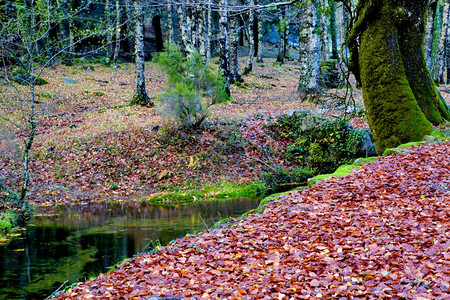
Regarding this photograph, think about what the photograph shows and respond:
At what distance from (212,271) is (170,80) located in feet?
33.0

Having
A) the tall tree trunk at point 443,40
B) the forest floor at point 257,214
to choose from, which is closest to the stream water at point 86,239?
the forest floor at point 257,214

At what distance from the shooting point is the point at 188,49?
15.6 metres

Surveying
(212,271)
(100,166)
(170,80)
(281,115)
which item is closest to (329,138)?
(281,115)

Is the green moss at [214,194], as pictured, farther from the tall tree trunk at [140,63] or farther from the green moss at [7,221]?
the tall tree trunk at [140,63]

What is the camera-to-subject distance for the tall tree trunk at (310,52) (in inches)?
667

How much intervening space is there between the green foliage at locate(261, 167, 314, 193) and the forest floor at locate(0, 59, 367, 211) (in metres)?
0.47

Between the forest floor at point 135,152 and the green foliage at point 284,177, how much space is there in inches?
18.6

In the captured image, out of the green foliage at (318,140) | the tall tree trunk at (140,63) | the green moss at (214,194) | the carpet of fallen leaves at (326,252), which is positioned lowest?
the green moss at (214,194)

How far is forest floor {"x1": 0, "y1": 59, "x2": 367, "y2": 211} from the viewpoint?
40.9 ft

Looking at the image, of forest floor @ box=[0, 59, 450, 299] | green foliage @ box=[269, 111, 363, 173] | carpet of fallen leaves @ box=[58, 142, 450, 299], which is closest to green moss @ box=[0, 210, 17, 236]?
forest floor @ box=[0, 59, 450, 299]

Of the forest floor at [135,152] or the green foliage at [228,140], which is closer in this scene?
the forest floor at [135,152]

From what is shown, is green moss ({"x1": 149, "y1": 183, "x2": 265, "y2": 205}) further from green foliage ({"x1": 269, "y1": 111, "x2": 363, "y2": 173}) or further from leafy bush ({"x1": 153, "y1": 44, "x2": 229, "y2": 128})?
leafy bush ({"x1": 153, "y1": 44, "x2": 229, "y2": 128})

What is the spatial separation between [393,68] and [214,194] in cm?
652

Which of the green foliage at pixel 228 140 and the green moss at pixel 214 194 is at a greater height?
the green foliage at pixel 228 140
